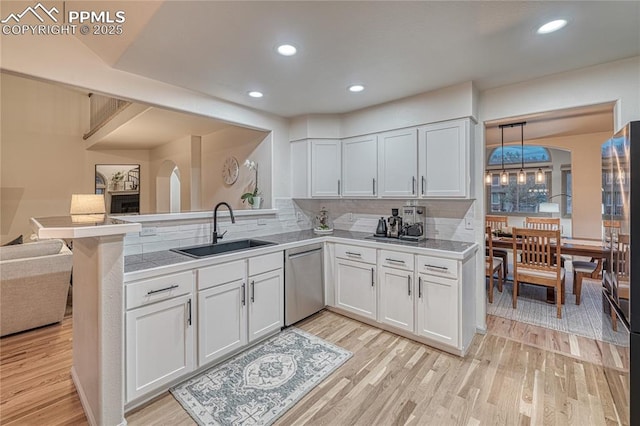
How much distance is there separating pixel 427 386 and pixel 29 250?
4.04 m

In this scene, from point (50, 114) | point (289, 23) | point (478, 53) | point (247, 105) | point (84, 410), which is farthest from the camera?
point (50, 114)

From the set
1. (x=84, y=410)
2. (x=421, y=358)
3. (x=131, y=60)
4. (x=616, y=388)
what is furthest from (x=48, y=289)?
(x=616, y=388)

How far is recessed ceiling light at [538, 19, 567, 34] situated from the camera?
5.72 feet

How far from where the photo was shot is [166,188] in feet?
22.4

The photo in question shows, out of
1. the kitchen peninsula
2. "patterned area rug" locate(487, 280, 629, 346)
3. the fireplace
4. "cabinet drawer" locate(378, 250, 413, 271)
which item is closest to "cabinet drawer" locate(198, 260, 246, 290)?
the kitchen peninsula

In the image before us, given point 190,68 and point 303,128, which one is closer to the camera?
point 190,68

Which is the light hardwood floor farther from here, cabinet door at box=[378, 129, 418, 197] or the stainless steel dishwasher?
cabinet door at box=[378, 129, 418, 197]

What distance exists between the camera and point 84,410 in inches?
73.8

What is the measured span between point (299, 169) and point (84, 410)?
3014 mm

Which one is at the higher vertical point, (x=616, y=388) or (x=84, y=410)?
(x=616, y=388)

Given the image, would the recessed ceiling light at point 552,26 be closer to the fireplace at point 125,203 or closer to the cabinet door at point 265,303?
the cabinet door at point 265,303

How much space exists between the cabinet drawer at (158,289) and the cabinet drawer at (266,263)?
59 cm

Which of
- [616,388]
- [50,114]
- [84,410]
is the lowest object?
[84,410]

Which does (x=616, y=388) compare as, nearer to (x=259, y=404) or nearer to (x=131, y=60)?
(x=259, y=404)
